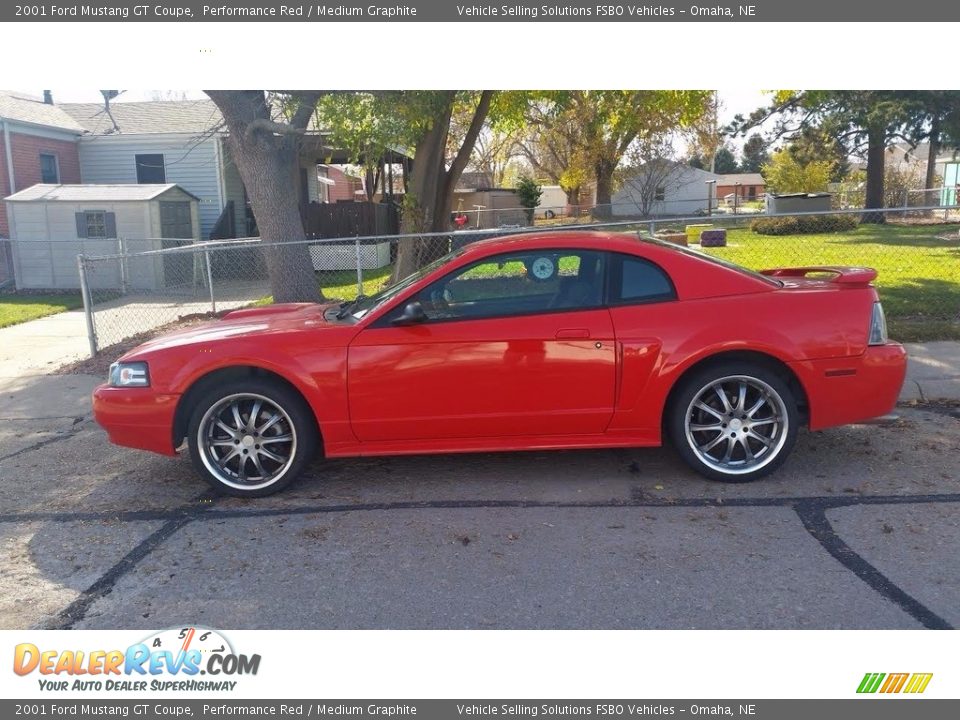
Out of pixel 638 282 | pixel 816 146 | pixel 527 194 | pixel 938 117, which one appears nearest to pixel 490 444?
pixel 638 282

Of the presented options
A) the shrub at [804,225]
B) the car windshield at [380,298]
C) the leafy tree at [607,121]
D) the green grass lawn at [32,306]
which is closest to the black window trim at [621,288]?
the car windshield at [380,298]

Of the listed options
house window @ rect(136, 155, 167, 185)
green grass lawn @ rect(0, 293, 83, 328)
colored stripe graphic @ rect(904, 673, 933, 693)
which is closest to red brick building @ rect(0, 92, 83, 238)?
house window @ rect(136, 155, 167, 185)

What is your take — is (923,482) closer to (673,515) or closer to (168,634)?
(673,515)

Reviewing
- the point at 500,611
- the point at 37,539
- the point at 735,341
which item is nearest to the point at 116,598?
the point at 37,539

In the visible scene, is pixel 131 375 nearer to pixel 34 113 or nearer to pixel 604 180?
pixel 34 113

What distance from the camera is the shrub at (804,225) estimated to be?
23.3 metres

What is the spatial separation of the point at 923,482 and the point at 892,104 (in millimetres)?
23002

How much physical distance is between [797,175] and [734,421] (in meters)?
32.0

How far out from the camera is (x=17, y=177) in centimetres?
1967

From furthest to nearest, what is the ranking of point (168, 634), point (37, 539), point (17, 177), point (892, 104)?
point (892, 104)
point (17, 177)
point (37, 539)
point (168, 634)

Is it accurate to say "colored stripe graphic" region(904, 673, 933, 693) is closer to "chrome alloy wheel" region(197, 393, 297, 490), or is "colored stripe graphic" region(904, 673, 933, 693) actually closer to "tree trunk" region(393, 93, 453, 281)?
"chrome alloy wheel" region(197, 393, 297, 490)

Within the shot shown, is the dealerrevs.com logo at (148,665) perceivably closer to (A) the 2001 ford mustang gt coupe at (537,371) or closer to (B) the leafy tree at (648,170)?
(A) the 2001 ford mustang gt coupe at (537,371)

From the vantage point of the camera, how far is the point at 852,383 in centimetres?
480

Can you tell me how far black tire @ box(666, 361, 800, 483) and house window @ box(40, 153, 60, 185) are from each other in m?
21.1
